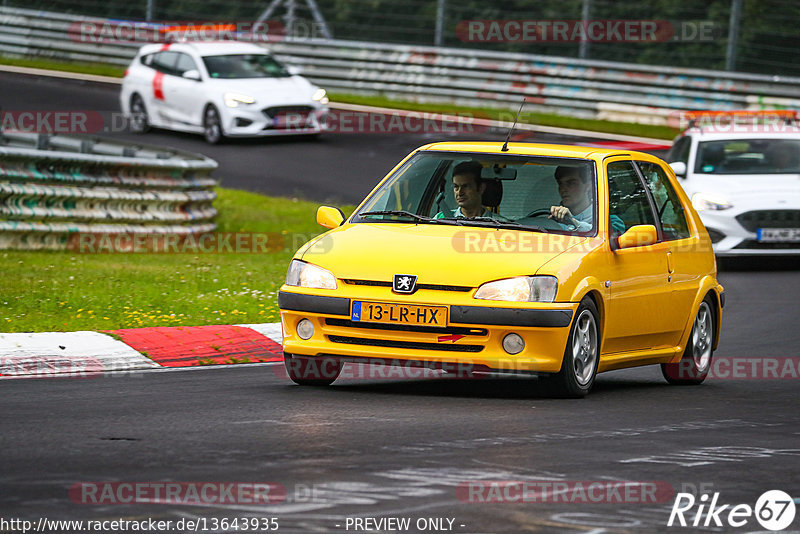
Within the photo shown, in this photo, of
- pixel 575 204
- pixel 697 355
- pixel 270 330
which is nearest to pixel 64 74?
pixel 270 330

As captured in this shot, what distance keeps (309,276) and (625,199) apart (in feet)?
7.52

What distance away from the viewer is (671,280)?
422 inches

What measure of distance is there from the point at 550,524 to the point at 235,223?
1469 centimetres

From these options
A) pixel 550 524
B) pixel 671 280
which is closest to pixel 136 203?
pixel 671 280

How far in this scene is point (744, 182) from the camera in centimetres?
1930

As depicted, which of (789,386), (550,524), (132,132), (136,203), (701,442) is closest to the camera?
(550,524)

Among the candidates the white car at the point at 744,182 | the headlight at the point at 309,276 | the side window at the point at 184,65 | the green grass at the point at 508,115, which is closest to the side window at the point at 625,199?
the headlight at the point at 309,276

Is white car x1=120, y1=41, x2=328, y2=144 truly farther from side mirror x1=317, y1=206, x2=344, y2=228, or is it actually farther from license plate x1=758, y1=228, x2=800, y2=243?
side mirror x1=317, y1=206, x2=344, y2=228

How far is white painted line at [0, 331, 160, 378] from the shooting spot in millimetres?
10523

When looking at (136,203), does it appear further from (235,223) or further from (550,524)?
(550,524)

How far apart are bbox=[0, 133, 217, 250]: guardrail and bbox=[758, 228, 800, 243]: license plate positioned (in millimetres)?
6521

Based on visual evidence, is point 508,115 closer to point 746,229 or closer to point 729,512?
point 746,229

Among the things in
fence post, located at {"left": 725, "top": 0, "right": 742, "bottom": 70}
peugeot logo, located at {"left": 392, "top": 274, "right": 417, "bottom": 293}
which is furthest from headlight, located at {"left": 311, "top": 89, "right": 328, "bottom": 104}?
→ peugeot logo, located at {"left": 392, "top": 274, "right": 417, "bottom": 293}

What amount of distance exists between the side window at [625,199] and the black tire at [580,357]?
0.80 metres
